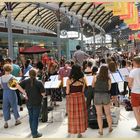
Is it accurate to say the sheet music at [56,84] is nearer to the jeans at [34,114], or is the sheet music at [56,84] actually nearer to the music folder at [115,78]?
the music folder at [115,78]

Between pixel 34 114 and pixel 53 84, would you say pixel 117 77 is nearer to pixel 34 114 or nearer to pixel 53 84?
pixel 53 84

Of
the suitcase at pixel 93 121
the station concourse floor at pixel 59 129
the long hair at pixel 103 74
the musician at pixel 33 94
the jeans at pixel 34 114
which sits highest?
the long hair at pixel 103 74

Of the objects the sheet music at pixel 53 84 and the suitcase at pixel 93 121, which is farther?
the sheet music at pixel 53 84

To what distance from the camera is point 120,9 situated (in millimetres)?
20469

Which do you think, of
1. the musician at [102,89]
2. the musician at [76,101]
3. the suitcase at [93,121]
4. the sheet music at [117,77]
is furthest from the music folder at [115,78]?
the musician at [76,101]

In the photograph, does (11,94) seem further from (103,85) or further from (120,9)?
(120,9)

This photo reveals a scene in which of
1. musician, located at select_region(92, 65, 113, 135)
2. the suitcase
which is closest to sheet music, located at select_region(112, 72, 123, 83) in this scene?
the suitcase

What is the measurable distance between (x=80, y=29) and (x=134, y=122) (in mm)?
27648

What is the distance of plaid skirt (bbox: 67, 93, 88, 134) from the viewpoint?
27.3ft

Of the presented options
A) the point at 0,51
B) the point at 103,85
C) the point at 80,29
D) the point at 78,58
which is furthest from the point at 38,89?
the point at 80,29

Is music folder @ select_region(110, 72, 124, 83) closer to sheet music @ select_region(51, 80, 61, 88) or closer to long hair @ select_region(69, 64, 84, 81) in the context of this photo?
sheet music @ select_region(51, 80, 61, 88)

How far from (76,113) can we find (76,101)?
26 cm

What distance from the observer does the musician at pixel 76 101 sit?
27.1 feet

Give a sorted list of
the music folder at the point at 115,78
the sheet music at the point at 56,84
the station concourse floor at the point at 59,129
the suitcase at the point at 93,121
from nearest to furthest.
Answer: the station concourse floor at the point at 59,129 < the suitcase at the point at 93,121 < the sheet music at the point at 56,84 < the music folder at the point at 115,78
